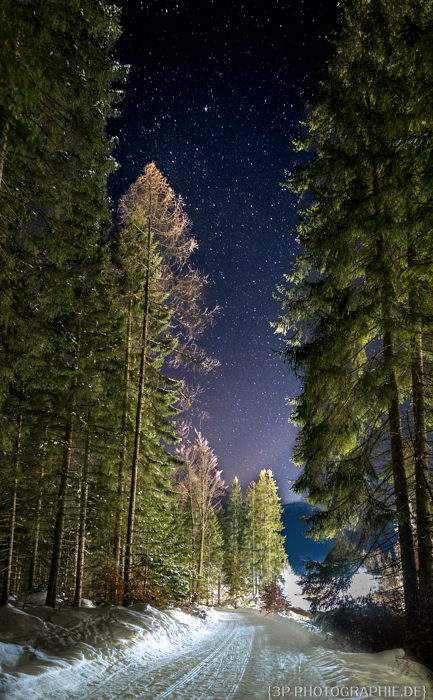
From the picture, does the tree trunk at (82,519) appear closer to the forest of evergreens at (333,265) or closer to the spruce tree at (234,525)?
the forest of evergreens at (333,265)

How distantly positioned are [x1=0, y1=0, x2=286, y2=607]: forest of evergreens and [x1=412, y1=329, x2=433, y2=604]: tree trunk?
7.06m

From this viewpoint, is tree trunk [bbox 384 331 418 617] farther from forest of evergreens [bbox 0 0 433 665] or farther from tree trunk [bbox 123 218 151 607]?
tree trunk [bbox 123 218 151 607]

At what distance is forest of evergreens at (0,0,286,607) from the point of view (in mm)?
6617

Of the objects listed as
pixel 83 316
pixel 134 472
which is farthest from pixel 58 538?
pixel 83 316

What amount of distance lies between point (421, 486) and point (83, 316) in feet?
37.3

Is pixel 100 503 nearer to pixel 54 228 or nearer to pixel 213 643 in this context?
pixel 213 643

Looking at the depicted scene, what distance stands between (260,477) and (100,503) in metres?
35.3

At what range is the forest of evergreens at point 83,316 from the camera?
6.62 metres

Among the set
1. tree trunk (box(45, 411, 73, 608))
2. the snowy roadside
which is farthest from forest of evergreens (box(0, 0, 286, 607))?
the snowy roadside

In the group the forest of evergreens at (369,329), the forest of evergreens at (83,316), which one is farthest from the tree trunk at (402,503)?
the forest of evergreens at (83,316)

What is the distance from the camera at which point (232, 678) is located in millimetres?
5828

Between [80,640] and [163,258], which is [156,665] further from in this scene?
[163,258]

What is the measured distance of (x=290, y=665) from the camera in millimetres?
6711

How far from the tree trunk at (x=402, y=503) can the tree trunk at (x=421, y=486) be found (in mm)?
203
